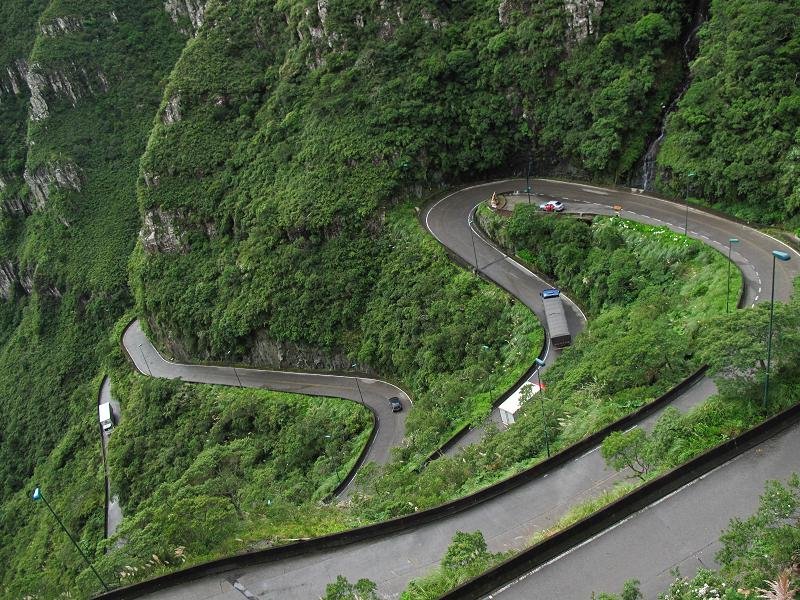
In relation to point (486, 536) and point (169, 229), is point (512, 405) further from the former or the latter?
point (169, 229)

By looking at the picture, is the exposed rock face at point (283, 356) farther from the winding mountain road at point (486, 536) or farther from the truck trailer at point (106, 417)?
the winding mountain road at point (486, 536)

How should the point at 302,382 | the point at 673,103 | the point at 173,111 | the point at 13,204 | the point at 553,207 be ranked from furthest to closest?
the point at 13,204
the point at 173,111
the point at 302,382
the point at 673,103
the point at 553,207

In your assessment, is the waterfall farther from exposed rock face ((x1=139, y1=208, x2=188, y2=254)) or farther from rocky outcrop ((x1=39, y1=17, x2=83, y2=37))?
rocky outcrop ((x1=39, y1=17, x2=83, y2=37))

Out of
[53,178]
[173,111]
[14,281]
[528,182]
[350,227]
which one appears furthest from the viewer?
[14,281]

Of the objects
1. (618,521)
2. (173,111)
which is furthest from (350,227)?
(618,521)

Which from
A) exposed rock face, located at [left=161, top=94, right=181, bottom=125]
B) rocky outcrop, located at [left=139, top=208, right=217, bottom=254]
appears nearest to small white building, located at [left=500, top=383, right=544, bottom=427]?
rocky outcrop, located at [left=139, top=208, right=217, bottom=254]

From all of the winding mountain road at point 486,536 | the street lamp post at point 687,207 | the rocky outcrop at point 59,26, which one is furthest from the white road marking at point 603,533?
the rocky outcrop at point 59,26
